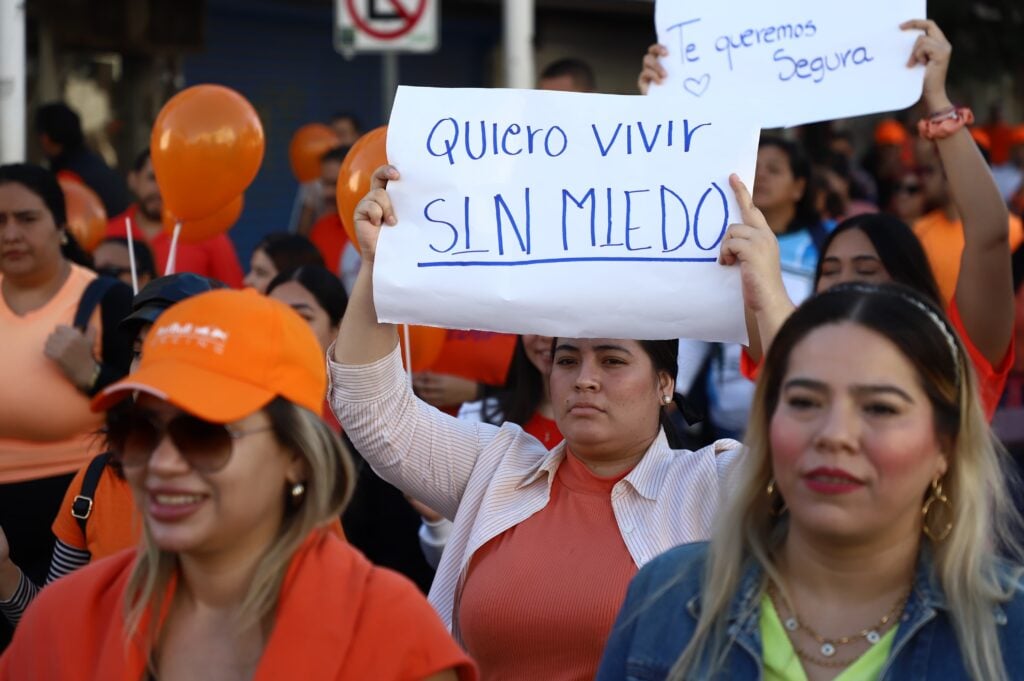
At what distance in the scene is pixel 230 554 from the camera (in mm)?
2742

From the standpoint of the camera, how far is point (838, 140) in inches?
551

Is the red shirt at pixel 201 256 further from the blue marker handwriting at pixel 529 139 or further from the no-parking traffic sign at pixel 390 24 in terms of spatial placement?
the blue marker handwriting at pixel 529 139

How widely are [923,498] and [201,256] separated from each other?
5278 millimetres

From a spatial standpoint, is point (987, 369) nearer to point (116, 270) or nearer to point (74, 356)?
point (74, 356)

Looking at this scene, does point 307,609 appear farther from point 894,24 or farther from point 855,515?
point 894,24

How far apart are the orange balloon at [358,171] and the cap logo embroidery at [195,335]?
183cm

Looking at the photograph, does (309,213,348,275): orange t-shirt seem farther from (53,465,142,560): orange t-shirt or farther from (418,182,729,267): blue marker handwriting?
(418,182,729,267): blue marker handwriting

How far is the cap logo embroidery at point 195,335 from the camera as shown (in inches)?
105

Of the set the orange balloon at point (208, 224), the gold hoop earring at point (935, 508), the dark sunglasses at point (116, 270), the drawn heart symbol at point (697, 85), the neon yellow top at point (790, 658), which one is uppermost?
the drawn heart symbol at point (697, 85)

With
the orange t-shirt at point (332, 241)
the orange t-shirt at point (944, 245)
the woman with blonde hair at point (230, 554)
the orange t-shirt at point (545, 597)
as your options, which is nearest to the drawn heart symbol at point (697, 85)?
the orange t-shirt at point (944, 245)

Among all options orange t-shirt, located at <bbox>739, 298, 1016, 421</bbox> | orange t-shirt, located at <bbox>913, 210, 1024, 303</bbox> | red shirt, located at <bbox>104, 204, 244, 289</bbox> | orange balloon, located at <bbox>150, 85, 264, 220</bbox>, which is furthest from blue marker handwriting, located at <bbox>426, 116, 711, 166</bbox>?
red shirt, located at <bbox>104, 204, 244, 289</bbox>

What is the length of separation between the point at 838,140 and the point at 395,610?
11.9m

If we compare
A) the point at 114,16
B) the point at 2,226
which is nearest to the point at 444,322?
the point at 2,226

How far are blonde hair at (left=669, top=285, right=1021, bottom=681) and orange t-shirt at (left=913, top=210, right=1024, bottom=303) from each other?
8.16 feet
